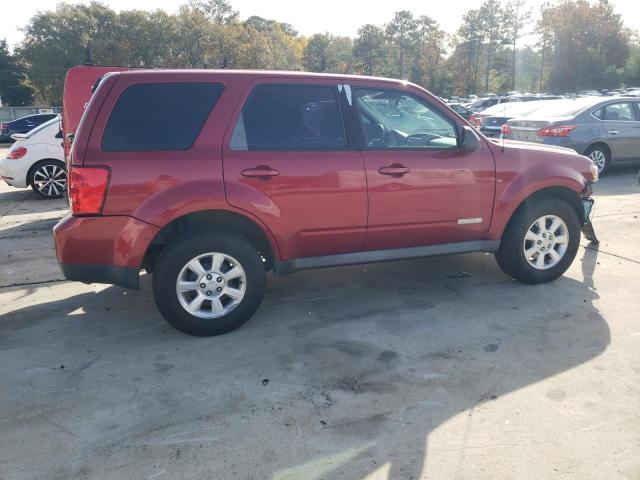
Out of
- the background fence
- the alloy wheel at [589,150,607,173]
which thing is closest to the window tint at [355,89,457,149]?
the alloy wheel at [589,150,607,173]

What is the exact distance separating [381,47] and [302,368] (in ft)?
213

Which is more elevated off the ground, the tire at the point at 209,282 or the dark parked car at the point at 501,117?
the dark parked car at the point at 501,117

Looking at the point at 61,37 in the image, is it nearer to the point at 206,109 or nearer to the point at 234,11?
the point at 234,11

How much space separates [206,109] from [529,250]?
308cm

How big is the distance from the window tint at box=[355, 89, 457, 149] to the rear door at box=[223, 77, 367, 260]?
0.27 m

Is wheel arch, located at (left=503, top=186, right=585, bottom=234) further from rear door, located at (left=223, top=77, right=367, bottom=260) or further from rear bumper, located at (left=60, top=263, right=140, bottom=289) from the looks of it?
rear bumper, located at (left=60, top=263, right=140, bottom=289)

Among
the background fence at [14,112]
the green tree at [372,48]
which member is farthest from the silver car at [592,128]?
the green tree at [372,48]

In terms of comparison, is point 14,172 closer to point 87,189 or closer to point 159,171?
point 87,189

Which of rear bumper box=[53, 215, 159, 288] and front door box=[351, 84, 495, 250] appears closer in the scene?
rear bumper box=[53, 215, 159, 288]

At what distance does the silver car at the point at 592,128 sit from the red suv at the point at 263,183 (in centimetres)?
580

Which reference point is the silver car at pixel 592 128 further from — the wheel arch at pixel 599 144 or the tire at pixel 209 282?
the tire at pixel 209 282

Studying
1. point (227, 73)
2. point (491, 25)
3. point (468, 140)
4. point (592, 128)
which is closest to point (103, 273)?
point (227, 73)

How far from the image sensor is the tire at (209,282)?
366cm

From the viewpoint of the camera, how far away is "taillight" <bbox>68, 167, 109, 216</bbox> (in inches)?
135
